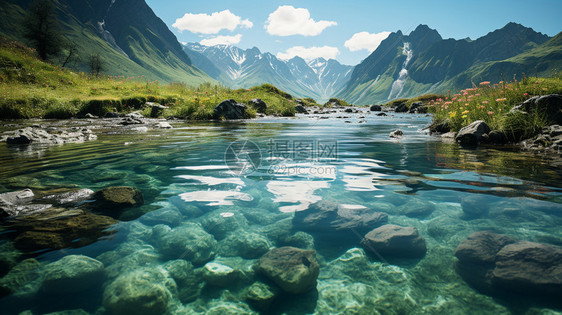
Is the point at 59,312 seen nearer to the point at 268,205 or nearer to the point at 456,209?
the point at 268,205

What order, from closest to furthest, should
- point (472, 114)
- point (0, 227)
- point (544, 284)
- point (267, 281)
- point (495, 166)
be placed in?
point (544, 284)
point (267, 281)
point (0, 227)
point (495, 166)
point (472, 114)

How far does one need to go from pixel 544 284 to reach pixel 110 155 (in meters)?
9.31

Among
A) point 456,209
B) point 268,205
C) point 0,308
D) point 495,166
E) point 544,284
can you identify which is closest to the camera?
point 0,308

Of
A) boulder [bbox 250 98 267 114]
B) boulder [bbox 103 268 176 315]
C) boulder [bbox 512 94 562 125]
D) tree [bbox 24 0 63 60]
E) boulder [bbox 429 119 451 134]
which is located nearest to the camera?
boulder [bbox 103 268 176 315]

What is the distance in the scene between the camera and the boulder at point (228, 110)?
81.7 feet

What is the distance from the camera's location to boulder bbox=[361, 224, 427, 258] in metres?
2.94

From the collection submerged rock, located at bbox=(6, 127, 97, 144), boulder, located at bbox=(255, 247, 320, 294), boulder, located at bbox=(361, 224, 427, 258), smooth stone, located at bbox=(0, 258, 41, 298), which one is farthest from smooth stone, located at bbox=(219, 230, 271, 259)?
submerged rock, located at bbox=(6, 127, 97, 144)

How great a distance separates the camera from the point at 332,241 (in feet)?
Answer: 10.5

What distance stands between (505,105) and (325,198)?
10.1m

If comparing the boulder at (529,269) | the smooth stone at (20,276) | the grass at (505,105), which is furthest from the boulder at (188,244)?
the grass at (505,105)

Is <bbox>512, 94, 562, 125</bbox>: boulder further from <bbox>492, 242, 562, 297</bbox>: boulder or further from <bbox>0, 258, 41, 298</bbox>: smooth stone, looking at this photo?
<bbox>0, 258, 41, 298</bbox>: smooth stone

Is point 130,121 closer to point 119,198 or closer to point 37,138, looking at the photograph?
point 37,138

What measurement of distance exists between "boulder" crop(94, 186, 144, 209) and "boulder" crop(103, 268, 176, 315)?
1726 mm

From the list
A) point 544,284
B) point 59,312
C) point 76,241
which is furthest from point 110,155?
point 544,284
